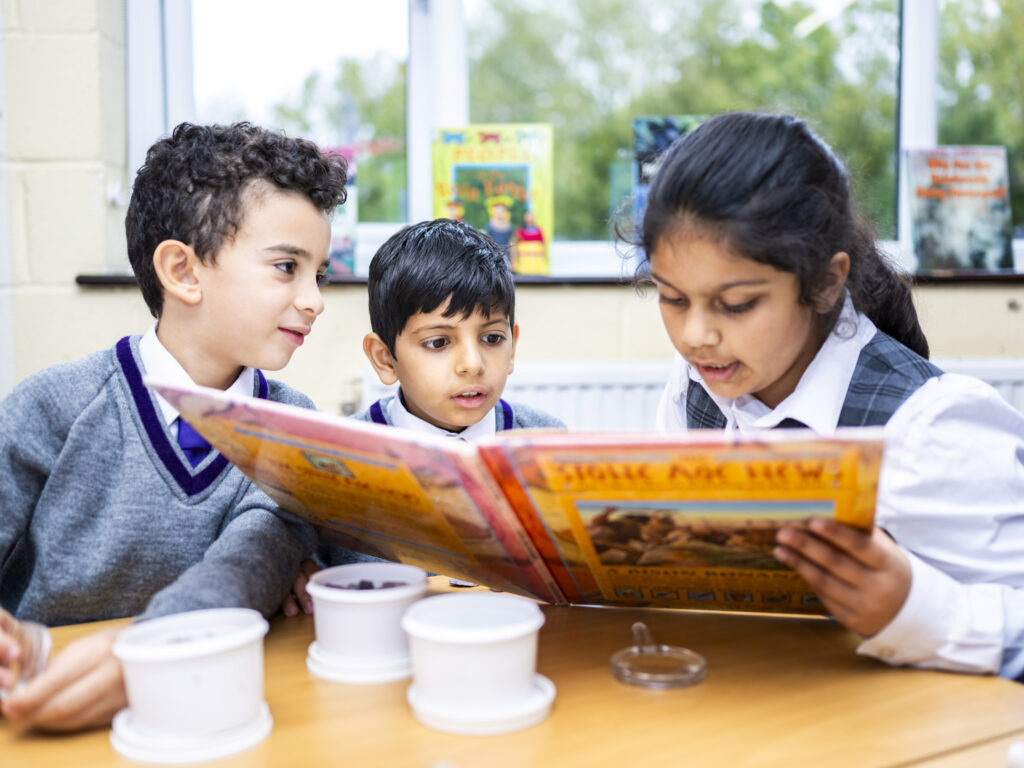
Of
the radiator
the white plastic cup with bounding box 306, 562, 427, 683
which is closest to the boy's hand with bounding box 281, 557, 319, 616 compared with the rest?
the white plastic cup with bounding box 306, 562, 427, 683

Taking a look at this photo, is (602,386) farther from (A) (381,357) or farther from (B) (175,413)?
(B) (175,413)

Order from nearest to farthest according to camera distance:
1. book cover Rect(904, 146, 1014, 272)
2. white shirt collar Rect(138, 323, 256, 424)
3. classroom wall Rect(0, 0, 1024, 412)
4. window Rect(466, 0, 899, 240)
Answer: white shirt collar Rect(138, 323, 256, 424) < classroom wall Rect(0, 0, 1024, 412) < book cover Rect(904, 146, 1014, 272) < window Rect(466, 0, 899, 240)

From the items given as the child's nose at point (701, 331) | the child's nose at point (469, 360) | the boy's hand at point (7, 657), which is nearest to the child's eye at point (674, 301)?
the child's nose at point (701, 331)

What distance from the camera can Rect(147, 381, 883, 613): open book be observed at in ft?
1.70

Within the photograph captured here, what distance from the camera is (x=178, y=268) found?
105 cm

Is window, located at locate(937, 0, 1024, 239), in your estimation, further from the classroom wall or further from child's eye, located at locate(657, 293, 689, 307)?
child's eye, located at locate(657, 293, 689, 307)

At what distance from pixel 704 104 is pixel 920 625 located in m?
1.71

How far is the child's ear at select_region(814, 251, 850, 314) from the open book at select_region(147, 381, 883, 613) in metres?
0.30

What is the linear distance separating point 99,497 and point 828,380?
729 millimetres

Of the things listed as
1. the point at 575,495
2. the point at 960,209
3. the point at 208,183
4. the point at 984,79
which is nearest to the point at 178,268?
the point at 208,183

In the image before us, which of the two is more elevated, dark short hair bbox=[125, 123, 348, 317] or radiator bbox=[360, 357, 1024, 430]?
dark short hair bbox=[125, 123, 348, 317]

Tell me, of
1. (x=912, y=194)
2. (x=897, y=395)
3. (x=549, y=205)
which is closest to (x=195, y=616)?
(x=897, y=395)

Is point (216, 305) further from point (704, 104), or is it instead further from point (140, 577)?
point (704, 104)

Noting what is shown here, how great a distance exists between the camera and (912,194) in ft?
6.35
